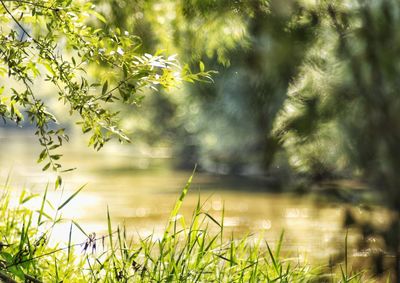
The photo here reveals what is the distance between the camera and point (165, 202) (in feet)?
45.9

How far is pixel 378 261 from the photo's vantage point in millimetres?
3826

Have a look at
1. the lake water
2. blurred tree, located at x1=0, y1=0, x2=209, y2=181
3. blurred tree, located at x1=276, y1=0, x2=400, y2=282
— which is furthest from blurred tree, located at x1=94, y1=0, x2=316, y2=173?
the lake water

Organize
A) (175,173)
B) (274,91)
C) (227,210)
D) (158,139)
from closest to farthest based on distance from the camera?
(274,91), (227,210), (175,173), (158,139)

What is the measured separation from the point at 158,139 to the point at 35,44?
66.2 ft

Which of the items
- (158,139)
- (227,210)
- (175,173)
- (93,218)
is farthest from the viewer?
(158,139)

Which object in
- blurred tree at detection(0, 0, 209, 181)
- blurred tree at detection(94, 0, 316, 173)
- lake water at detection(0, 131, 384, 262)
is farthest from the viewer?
lake water at detection(0, 131, 384, 262)

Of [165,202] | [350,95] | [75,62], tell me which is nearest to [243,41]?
[350,95]

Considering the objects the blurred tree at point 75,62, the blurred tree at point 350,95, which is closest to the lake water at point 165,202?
the blurred tree at point 350,95

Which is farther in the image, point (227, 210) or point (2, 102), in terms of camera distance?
point (227, 210)

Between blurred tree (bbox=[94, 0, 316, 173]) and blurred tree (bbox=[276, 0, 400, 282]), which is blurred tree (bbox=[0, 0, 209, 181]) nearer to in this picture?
blurred tree (bbox=[94, 0, 316, 173])

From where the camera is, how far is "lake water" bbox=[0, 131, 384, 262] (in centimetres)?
1095

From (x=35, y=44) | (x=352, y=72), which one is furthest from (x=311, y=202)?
(x=35, y=44)

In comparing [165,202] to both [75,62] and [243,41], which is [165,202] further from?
[75,62]

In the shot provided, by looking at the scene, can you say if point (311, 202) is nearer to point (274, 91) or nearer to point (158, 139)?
point (274, 91)
